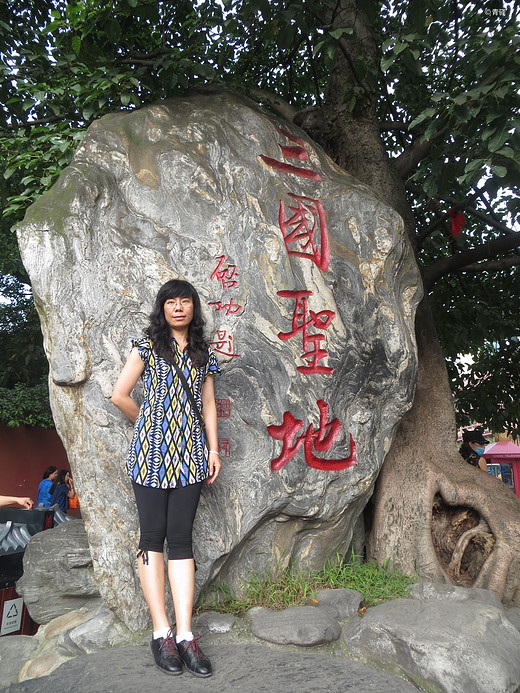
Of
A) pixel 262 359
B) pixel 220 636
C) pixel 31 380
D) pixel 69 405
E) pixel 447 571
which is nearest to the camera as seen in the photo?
pixel 220 636

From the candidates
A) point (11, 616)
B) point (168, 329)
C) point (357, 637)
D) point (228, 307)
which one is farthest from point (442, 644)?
point (11, 616)

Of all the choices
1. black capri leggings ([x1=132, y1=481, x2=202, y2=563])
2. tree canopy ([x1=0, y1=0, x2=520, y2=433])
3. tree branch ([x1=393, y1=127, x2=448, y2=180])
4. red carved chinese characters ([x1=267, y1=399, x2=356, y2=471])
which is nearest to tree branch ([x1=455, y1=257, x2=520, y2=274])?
tree canopy ([x1=0, y1=0, x2=520, y2=433])

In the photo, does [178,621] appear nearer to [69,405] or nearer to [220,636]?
[220,636]

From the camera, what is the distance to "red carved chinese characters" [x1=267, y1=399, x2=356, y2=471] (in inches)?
143

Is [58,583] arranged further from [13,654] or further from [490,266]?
[490,266]

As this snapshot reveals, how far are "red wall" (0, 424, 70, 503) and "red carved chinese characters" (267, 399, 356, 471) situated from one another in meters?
A: 7.56

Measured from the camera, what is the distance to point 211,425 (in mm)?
3100

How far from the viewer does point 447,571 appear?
166 inches

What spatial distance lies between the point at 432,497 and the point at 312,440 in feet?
4.11

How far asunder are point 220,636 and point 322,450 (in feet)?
4.11

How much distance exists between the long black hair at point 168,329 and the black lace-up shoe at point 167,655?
1.36 m

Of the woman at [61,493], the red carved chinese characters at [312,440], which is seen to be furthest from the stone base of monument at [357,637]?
the woman at [61,493]

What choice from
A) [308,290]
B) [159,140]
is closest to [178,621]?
[308,290]

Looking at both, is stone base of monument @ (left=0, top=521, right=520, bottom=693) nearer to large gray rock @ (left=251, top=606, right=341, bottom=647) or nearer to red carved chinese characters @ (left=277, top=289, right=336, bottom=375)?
large gray rock @ (left=251, top=606, right=341, bottom=647)
